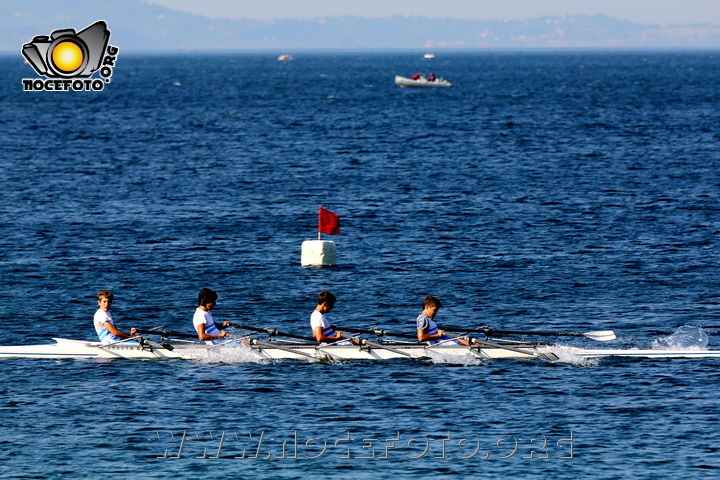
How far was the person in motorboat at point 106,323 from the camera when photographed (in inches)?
977

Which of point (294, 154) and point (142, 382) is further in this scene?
point (294, 154)

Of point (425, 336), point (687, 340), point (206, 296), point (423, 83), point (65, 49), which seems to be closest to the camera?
point (206, 296)

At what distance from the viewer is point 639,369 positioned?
990 inches

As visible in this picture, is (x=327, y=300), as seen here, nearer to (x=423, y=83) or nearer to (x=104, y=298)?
(x=104, y=298)

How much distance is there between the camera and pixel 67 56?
5706 cm

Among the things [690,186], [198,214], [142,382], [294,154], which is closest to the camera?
[142,382]

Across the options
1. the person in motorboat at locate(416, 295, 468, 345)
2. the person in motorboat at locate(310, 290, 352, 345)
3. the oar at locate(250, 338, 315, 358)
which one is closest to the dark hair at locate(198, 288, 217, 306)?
the oar at locate(250, 338, 315, 358)

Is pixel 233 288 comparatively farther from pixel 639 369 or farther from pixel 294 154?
pixel 294 154

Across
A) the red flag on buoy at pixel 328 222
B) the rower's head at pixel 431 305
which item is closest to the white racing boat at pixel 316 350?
the rower's head at pixel 431 305

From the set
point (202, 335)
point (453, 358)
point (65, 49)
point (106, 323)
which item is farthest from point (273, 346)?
point (65, 49)

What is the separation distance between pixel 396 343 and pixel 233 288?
1093 cm

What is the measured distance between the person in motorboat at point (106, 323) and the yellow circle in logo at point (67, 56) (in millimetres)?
32357

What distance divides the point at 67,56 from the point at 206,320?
120ft

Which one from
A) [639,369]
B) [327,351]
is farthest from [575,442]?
[327,351]
